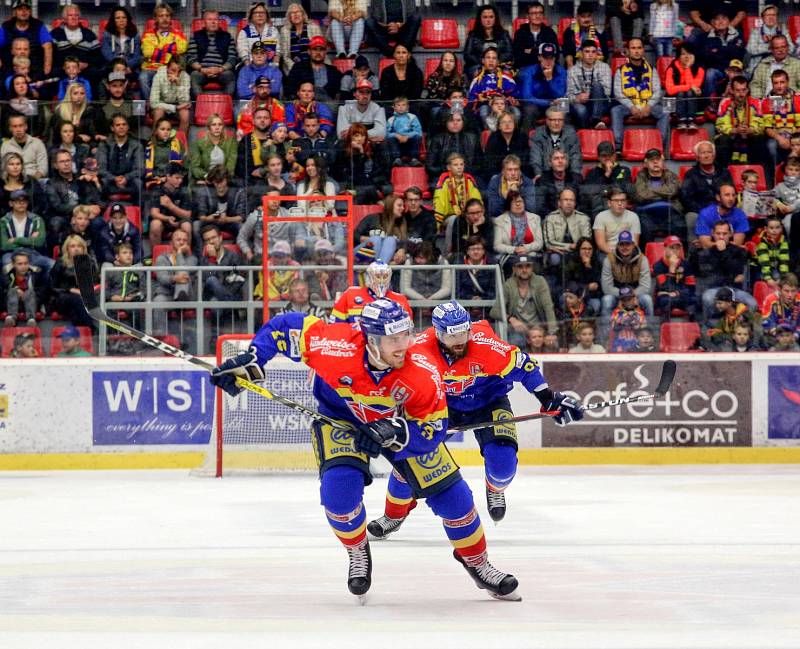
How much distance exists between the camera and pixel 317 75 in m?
11.7

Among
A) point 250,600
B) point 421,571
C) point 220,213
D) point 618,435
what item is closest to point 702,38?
point 618,435

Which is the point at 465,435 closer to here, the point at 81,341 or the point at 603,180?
the point at 603,180

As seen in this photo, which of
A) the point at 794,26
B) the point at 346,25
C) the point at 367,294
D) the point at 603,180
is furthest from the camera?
the point at 794,26

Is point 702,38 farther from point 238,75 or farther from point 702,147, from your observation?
point 238,75

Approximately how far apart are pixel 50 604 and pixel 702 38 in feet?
30.8

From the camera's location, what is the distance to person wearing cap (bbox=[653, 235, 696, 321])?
9961mm

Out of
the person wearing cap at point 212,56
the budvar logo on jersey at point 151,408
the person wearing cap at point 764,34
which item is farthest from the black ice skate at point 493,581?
the person wearing cap at point 764,34

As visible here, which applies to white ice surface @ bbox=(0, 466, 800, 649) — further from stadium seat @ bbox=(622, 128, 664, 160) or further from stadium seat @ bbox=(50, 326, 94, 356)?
stadium seat @ bbox=(622, 128, 664, 160)

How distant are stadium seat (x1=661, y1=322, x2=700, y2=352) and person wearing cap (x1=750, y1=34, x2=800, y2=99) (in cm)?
281

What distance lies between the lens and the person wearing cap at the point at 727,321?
32.8 feet

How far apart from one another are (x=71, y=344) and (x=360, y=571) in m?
5.52

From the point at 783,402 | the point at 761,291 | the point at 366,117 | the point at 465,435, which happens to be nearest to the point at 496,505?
the point at 465,435

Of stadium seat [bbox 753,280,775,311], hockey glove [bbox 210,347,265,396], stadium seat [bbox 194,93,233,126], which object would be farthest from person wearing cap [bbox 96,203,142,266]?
hockey glove [bbox 210,347,265,396]

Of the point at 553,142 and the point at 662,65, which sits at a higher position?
the point at 662,65
